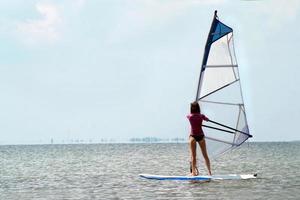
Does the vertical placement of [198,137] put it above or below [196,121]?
below

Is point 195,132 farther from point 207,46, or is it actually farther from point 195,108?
point 207,46

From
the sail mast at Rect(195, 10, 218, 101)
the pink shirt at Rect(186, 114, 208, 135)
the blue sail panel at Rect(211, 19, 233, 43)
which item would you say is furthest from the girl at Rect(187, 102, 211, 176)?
the blue sail panel at Rect(211, 19, 233, 43)

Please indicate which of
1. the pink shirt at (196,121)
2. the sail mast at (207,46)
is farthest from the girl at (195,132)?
the sail mast at (207,46)

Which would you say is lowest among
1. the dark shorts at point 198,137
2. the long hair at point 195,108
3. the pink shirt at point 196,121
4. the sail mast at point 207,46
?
the dark shorts at point 198,137

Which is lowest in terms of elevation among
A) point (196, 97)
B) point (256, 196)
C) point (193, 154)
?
point (256, 196)

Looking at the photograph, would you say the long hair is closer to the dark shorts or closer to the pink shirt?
the pink shirt

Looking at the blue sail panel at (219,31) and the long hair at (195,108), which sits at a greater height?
the blue sail panel at (219,31)

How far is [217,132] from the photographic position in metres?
18.1

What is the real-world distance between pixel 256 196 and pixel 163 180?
16.7 ft

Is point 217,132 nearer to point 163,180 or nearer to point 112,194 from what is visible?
point 163,180

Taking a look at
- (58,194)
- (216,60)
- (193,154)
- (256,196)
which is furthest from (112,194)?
(216,60)

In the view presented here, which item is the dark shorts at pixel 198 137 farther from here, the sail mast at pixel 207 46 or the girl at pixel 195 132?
the sail mast at pixel 207 46

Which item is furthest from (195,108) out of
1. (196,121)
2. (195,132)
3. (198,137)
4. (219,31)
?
(219,31)

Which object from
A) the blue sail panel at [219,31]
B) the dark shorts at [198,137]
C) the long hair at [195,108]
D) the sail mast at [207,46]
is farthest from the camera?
the blue sail panel at [219,31]
